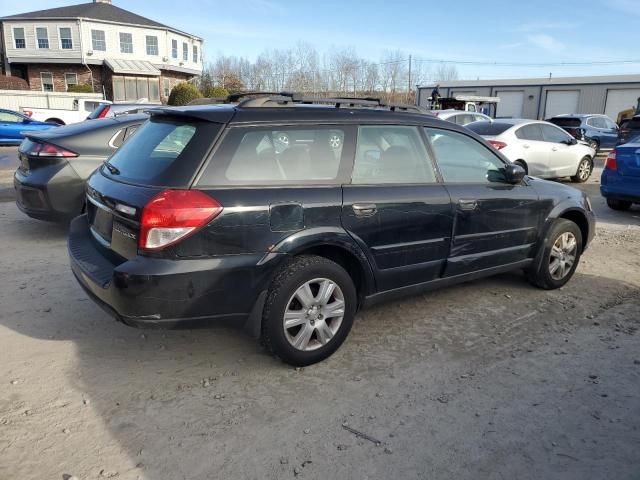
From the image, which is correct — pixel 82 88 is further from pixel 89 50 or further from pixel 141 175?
pixel 141 175

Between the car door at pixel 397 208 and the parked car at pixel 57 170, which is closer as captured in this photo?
the car door at pixel 397 208

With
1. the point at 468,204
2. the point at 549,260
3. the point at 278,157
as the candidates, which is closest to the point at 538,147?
the point at 549,260

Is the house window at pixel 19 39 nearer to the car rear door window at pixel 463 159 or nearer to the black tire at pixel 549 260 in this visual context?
the car rear door window at pixel 463 159

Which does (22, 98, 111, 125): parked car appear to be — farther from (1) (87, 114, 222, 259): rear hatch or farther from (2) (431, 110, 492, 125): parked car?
(1) (87, 114, 222, 259): rear hatch

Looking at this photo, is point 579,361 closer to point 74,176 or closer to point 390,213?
point 390,213

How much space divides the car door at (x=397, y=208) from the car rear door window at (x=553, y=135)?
8.86 metres

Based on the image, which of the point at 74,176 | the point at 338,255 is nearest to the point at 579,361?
the point at 338,255

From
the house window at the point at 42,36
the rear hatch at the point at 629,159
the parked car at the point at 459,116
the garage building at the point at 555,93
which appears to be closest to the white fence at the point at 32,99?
the house window at the point at 42,36

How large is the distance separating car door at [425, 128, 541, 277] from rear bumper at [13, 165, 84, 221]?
13.3 feet

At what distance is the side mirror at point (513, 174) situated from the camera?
451 centimetres

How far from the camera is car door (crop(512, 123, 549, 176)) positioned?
11.1 m

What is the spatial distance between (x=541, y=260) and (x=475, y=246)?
1.00 m

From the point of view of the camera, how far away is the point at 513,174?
450 cm

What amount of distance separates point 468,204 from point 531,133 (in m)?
8.18
